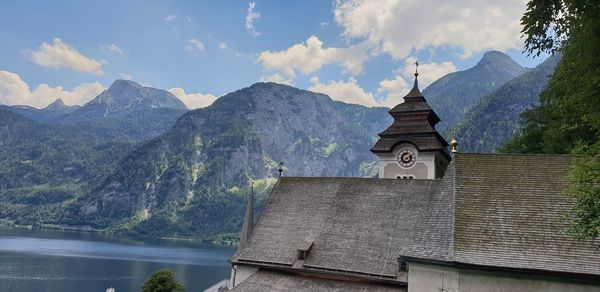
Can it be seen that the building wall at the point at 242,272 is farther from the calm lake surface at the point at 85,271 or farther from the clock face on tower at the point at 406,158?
the calm lake surface at the point at 85,271

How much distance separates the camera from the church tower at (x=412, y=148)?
3616cm

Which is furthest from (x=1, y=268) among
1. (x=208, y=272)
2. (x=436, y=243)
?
(x=436, y=243)

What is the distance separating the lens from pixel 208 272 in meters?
124

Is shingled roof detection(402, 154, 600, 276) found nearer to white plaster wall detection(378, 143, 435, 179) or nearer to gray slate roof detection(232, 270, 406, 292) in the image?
gray slate roof detection(232, 270, 406, 292)

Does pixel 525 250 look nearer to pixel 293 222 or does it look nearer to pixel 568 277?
pixel 568 277

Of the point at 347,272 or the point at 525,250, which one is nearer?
the point at 525,250

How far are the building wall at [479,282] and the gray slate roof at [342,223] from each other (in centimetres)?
381

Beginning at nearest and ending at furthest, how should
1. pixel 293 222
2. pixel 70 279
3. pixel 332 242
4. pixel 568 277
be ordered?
pixel 568 277
pixel 332 242
pixel 293 222
pixel 70 279

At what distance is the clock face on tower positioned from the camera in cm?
3684

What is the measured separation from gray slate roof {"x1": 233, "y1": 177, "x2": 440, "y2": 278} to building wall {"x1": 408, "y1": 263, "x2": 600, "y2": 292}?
3807 millimetres

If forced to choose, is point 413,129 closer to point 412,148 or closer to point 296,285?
→ point 412,148

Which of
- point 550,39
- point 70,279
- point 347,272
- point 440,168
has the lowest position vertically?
point 70,279

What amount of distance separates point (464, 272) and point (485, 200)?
9.33 feet

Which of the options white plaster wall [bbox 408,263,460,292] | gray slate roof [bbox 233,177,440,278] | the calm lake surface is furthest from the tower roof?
the calm lake surface
